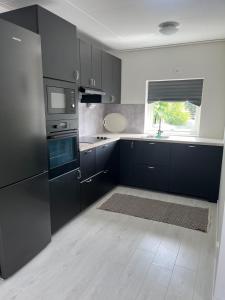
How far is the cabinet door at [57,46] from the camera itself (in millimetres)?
1928

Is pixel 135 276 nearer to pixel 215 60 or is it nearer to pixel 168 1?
pixel 168 1

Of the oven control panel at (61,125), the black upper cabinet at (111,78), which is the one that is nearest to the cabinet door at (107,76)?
the black upper cabinet at (111,78)

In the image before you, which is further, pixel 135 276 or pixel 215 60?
pixel 215 60

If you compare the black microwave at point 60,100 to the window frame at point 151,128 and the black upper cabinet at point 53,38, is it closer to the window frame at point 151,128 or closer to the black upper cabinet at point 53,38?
the black upper cabinet at point 53,38

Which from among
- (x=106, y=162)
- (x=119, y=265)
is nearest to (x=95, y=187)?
(x=106, y=162)

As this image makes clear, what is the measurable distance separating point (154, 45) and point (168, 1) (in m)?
1.57

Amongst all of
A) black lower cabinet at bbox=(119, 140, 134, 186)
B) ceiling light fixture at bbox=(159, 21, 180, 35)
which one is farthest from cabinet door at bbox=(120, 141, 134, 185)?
ceiling light fixture at bbox=(159, 21, 180, 35)

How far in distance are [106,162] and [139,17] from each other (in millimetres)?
1883

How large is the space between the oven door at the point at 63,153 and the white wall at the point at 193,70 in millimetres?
1907

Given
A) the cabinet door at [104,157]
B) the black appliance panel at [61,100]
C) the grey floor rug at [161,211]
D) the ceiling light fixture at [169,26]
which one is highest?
the ceiling light fixture at [169,26]

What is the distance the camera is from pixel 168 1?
6.59 feet

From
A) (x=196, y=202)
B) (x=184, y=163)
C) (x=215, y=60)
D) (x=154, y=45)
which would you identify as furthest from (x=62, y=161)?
(x=215, y=60)

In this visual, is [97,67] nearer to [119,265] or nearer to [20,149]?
[20,149]

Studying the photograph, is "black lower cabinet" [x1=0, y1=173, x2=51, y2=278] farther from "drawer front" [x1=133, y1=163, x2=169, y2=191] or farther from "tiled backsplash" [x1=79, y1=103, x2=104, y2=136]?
"drawer front" [x1=133, y1=163, x2=169, y2=191]
